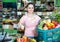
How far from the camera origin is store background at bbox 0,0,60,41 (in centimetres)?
250

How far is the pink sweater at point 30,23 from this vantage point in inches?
98.6

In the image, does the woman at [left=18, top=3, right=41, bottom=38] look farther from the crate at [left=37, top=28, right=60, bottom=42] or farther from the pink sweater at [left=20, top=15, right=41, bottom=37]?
the crate at [left=37, top=28, right=60, bottom=42]

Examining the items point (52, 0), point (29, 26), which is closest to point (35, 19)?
point (29, 26)

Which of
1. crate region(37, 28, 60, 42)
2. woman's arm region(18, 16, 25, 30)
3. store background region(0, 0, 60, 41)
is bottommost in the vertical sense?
crate region(37, 28, 60, 42)

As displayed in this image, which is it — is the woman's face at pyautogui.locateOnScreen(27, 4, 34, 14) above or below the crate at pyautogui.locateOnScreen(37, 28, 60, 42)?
above

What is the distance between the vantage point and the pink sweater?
98.6 inches

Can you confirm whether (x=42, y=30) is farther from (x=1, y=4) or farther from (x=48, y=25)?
(x=1, y=4)

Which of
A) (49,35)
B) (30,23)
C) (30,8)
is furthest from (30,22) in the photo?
(49,35)

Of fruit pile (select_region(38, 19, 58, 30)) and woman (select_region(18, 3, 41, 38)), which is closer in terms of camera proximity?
fruit pile (select_region(38, 19, 58, 30))

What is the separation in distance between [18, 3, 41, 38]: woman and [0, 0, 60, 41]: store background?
44 millimetres

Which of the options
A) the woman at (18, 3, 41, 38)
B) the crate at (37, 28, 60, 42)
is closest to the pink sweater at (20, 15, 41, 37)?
the woman at (18, 3, 41, 38)

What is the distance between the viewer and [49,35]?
2.30 meters

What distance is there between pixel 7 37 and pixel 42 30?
47 cm

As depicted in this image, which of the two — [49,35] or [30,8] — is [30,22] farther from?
[49,35]
